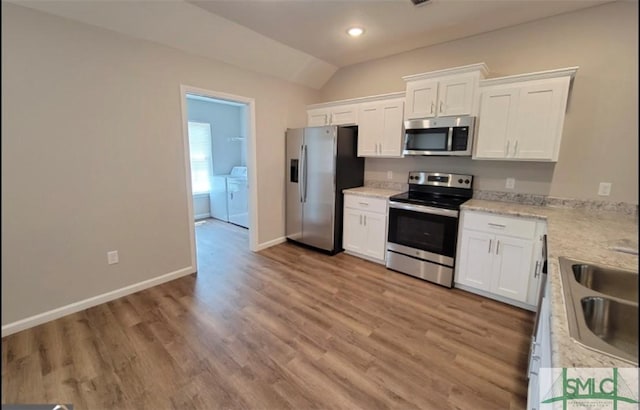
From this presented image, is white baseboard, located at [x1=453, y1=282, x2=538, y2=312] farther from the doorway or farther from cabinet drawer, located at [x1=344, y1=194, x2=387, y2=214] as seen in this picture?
the doorway

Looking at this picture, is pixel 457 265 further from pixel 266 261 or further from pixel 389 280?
pixel 266 261

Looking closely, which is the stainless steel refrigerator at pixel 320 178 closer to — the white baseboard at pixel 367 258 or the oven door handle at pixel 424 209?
the white baseboard at pixel 367 258

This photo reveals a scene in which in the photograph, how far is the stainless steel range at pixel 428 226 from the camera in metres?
3.04

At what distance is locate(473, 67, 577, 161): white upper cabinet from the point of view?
8.42ft

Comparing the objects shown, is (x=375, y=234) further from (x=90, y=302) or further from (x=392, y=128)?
(x=90, y=302)

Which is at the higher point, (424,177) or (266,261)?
(424,177)

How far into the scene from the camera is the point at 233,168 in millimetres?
6402

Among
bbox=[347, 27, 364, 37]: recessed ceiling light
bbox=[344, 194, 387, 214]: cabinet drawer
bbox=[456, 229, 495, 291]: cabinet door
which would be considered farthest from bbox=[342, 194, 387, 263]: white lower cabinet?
bbox=[347, 27, 364, 37]: recessed ceiling light

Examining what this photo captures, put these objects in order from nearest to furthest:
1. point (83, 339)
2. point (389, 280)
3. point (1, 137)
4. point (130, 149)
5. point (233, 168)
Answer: point (1, 137)
point (83, 339)
point (130, 149)
point (389, 280)
point (233, 168)

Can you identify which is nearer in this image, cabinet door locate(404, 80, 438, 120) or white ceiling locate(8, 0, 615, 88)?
white ceiling locate(8, 0, 615, 88)

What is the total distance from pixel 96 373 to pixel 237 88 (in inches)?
121

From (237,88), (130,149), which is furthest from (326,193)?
(130,149)

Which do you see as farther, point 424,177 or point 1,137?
point 424,177

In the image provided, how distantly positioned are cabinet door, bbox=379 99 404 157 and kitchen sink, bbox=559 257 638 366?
2.29m
